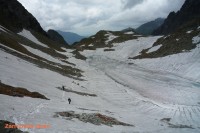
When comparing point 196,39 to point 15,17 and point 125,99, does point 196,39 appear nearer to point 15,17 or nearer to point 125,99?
point 125,99

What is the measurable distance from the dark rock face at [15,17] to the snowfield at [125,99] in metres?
59.2

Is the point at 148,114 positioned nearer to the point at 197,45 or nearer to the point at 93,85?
the point at 93,85

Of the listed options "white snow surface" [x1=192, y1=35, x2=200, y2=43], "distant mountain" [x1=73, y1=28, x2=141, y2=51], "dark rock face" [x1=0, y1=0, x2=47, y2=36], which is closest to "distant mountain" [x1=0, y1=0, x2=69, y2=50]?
"dark rock face" [x1=0, y1=0, x2=47, y2=36]

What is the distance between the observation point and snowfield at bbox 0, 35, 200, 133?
19.4 meters

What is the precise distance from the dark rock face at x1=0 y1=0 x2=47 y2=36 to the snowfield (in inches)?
2330

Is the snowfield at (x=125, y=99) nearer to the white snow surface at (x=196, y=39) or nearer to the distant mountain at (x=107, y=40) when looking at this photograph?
the white snow surface at (x=196, y=39)

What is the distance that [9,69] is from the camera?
1305 inches

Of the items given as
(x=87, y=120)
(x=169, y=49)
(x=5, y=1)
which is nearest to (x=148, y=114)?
(x=87, y=120)

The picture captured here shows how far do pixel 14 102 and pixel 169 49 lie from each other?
5532cm

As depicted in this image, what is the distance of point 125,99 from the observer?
118ft

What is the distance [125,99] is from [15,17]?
298ft

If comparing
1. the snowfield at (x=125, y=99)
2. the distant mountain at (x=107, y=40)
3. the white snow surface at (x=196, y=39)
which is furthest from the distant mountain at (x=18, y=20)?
the white snow surface at (x=196, y=39)

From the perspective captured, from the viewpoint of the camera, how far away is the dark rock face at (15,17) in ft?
333

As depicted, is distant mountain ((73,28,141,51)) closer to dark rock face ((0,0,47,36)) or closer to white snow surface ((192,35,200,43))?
dark rock face ((0,0,47,36))
